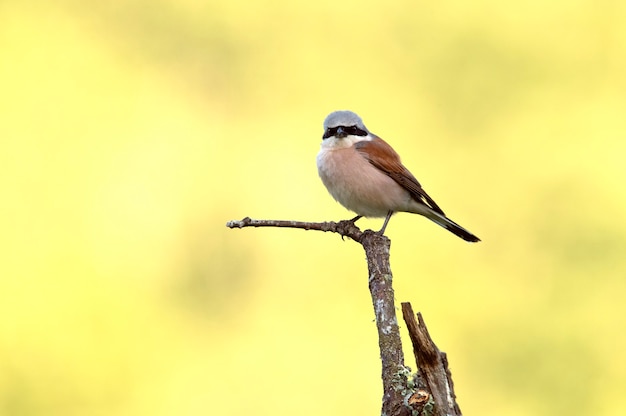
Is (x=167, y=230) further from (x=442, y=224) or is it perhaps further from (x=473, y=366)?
(x=442, y=224)

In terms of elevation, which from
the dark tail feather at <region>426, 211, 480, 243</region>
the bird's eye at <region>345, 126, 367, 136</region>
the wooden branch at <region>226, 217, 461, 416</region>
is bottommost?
the wooden branch at <region>226, 217, 461, 416</region>

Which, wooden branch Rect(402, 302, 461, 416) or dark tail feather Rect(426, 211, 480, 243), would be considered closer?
wooden branch Rect(402, 302, 461, 416)

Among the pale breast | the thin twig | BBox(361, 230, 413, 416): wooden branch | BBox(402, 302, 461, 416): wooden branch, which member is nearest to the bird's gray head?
the pale breast

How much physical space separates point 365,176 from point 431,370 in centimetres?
289

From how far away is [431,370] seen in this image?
3998 millimetres

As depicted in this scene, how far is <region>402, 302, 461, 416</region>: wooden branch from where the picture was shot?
13.0 ft

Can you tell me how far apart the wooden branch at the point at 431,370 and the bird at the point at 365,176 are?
269 cm

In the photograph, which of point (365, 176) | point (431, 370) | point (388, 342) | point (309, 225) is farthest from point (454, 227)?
point (431, 370)

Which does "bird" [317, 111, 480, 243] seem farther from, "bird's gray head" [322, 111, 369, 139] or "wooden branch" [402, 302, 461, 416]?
"wooden branch" [402, 302, 461, 416]

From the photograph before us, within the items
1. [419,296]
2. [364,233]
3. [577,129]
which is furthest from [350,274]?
[364,233]

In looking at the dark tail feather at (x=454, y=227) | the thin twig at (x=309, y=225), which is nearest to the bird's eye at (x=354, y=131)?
the dark tail feather at (x=454, y=227)

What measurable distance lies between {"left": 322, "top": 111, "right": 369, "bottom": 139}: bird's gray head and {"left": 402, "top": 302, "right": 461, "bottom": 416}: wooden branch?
3.15m

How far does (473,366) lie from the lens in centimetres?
1117

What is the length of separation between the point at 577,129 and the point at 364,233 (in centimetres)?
1039
